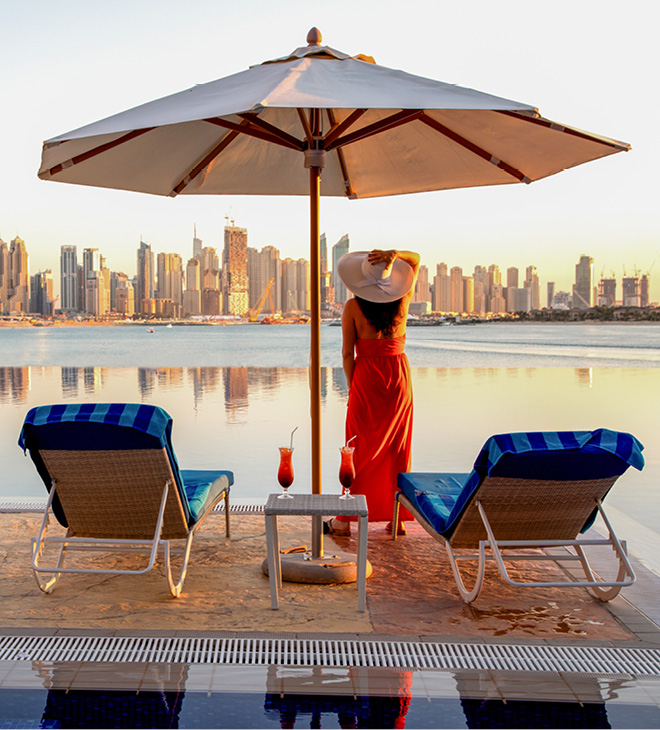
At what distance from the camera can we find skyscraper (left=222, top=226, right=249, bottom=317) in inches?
2149

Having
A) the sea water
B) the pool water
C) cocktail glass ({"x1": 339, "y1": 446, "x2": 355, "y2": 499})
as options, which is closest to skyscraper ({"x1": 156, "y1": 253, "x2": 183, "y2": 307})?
the sea water

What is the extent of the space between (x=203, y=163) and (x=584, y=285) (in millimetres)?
50352

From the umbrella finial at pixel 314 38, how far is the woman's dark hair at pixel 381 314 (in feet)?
4.03

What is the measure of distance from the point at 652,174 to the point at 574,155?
34813 millimetres

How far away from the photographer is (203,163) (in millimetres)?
3930

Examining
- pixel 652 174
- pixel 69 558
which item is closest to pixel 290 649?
pixel 69 558

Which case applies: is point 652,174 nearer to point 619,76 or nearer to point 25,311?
point 619,76

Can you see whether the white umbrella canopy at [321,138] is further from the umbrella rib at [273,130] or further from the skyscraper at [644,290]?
the skyscraper at [644,290]

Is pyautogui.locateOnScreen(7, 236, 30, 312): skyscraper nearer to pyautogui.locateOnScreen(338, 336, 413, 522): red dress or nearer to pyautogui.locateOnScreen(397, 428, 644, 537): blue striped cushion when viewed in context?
pyautogui.locateOnScreen(338, 336, 413, 522): red dress

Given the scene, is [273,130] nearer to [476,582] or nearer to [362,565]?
[362,565]

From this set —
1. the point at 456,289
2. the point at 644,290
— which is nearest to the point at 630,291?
the point at 644,290

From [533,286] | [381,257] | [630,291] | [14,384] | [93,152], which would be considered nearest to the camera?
[93,152]

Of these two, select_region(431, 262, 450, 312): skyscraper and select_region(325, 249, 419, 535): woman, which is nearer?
select_region(325, 249, 419, 535): woman

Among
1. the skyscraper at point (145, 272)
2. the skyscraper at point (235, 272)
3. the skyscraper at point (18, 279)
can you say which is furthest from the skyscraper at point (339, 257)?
the skyscraper at point (18, 279)
